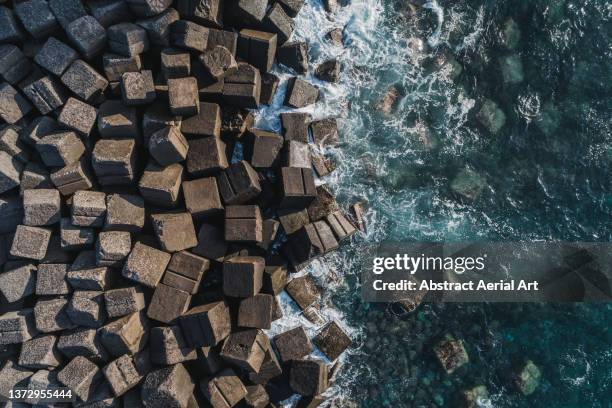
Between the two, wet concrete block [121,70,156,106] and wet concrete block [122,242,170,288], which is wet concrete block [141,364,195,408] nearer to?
wet concrete block [122,242,170,288]

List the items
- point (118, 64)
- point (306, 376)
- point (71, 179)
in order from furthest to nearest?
point (306, 376) < point (118, 64) < point (71, 179)

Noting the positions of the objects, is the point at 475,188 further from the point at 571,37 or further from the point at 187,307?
the point at 187,307

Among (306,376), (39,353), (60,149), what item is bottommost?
(39,353)

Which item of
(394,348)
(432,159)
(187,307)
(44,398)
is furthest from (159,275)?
(432,159)

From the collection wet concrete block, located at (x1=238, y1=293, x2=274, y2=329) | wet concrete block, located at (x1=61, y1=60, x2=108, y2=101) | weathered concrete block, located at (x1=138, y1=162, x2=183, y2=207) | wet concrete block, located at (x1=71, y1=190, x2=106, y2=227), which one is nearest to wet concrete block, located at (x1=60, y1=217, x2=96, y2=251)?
wet concrete block, located at (x1=71, y1=190, x2=106, y2=227)

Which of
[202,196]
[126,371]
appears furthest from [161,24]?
[126,371]

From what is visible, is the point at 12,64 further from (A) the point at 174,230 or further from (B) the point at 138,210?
(A) the point at 174,230
